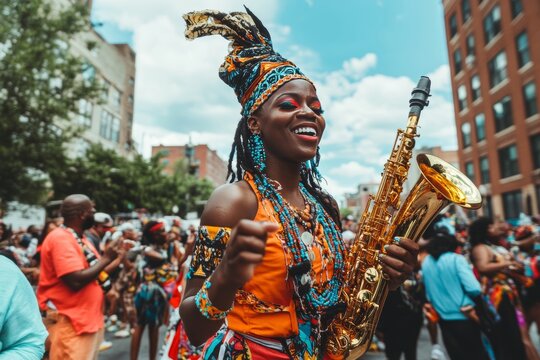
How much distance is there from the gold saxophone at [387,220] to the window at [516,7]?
84.9 feet

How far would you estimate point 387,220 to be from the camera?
2281 millimetres

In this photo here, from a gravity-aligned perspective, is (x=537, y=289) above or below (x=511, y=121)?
below

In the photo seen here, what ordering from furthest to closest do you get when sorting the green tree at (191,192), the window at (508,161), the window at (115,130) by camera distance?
the green tree at (191,192), the window at (115,130), the window at (508,161)

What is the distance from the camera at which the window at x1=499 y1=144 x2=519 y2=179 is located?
23.8m

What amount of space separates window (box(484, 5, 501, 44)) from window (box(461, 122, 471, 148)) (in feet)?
20.1

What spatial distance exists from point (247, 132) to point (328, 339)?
1.19 m

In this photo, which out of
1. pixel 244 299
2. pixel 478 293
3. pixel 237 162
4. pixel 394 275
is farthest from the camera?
pixel 478 293

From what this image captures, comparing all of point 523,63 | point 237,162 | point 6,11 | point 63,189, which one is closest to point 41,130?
point 6,11

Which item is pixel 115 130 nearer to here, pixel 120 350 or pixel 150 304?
pixel 120 350

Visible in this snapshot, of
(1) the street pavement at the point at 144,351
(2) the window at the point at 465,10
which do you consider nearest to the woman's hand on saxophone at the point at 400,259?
(1) the street pavement at the point at 144,351

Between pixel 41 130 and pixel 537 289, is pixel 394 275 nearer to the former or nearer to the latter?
pixel 537 289

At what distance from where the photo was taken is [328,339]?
2.00 m

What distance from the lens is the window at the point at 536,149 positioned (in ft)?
70.9

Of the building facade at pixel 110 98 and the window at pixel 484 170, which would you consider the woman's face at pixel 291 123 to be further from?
the building facade at pixel 110 98
